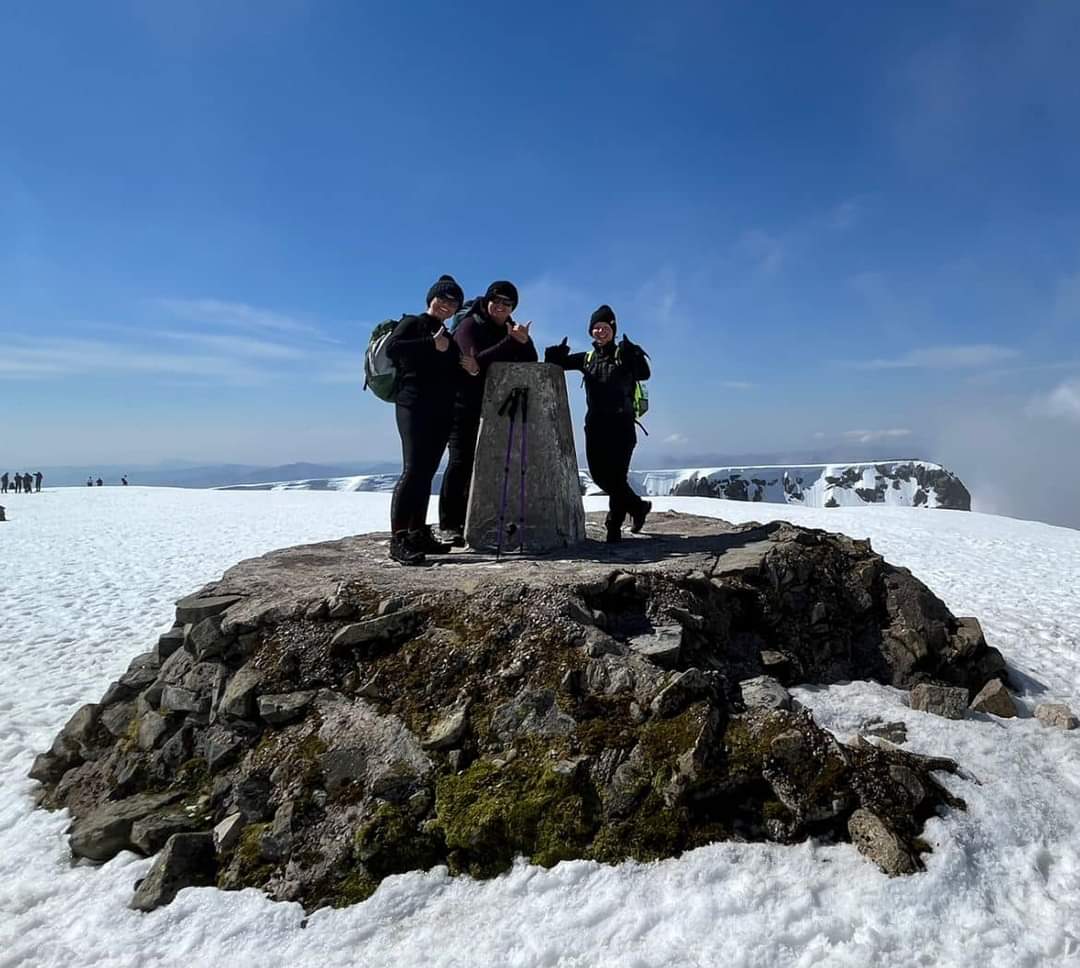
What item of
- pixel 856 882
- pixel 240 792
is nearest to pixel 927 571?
pixel 856 882

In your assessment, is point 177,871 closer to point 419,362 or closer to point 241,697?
point 241,697

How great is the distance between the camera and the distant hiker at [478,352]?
27.5 ft

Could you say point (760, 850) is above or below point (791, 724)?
below

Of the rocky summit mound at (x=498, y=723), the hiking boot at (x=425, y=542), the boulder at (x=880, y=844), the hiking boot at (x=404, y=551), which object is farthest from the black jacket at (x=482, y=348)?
the boulder at (x=880, y=844)

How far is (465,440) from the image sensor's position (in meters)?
8.95

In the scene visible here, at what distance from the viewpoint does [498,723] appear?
203 inches

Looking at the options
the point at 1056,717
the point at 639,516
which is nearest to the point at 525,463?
the point at 639,516

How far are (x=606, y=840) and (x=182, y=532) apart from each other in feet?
89.1

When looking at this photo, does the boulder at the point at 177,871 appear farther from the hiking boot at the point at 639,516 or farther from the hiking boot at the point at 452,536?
the hiking boot at the point at 639,516

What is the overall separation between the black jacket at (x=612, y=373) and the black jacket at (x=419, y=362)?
173 cm

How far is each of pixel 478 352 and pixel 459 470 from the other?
5.43ft

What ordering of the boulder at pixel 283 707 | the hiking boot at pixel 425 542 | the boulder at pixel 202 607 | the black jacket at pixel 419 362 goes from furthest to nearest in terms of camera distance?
the hiking boot at pixel 425 542, the black jacket at pixel 419 362, the boulder at pixel 202 607, the boulder at pixel 283 707

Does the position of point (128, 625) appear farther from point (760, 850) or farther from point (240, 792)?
point (760, 850)

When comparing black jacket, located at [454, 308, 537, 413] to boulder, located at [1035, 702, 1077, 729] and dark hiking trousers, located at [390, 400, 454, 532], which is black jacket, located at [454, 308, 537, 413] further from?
boulder, located at [1035, 702, 1077, 729]
